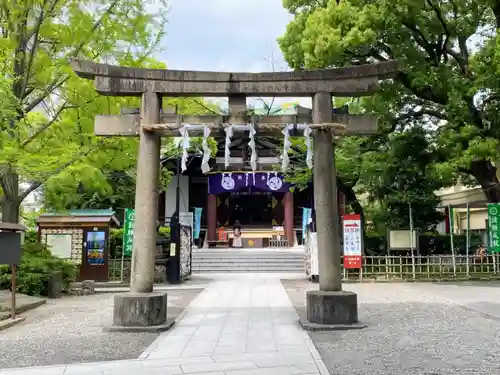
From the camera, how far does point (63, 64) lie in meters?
12.1

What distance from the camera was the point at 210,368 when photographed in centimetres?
564

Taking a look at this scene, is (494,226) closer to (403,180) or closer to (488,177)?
(488,177)

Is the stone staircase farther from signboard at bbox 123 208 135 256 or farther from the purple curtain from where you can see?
signboard at bbox 123 208 135 256

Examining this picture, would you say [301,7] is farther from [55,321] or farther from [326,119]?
[55,321]

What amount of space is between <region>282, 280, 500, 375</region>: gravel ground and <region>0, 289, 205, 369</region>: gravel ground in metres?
2.89

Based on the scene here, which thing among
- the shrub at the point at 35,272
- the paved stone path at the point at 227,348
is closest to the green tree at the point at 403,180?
the paved stone path at the point at 227,348

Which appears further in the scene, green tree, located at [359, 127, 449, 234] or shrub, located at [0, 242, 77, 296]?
green tree, located at [359, 127, 449, 234]

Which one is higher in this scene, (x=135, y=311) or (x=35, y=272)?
(x=35, y=272)

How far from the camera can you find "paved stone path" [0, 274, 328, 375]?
5.56m

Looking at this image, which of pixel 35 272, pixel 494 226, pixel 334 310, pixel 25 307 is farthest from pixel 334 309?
pixel 494 226

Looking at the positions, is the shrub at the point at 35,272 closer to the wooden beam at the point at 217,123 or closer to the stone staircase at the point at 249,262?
the wooden beam at the point at 217,123

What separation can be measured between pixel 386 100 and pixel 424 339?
10341 millimetres

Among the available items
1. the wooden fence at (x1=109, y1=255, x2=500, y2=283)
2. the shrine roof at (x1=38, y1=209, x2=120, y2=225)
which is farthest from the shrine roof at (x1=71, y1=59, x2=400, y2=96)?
the wooden fence at (x1=109, y1=255, x2=500, y2=283)

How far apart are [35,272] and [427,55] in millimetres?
14436
